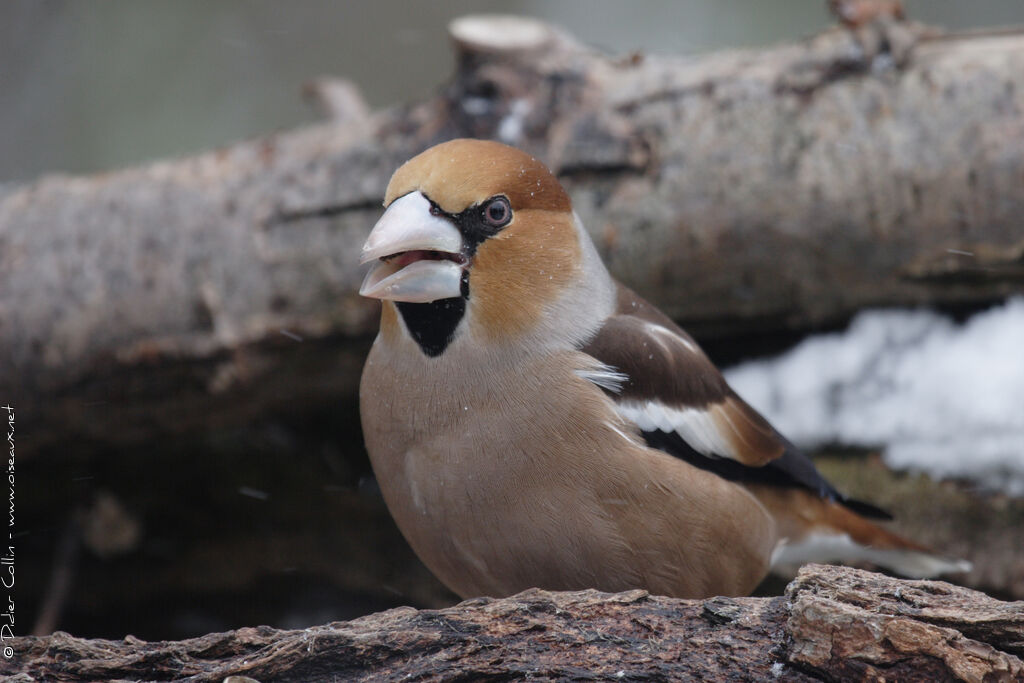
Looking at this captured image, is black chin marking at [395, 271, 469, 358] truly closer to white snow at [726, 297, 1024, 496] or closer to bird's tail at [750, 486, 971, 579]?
bird's tail at [750, 486, 971, 579]

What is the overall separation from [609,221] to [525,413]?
5.01 feet

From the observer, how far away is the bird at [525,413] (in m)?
2.40

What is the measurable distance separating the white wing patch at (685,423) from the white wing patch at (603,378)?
0.05 metres

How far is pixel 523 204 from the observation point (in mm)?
2574

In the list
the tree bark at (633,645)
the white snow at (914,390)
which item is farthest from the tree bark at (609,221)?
the tree bark at (633,645)

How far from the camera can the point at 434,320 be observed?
8.24 ft

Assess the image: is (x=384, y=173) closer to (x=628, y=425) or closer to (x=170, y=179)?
(x=170, y=179)

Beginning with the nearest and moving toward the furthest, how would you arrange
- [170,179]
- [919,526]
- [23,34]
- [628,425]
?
[628,425], [919,526], [170,179], [23,34]

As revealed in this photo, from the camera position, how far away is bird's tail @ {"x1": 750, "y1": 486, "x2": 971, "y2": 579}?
2.97m

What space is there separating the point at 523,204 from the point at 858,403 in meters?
1.99

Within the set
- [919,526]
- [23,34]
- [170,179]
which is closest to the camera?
[919,526]

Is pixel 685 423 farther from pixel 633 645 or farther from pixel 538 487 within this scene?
pixel 633 645

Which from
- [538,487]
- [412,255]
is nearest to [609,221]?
[412,255]

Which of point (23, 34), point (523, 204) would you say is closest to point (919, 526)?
point (523, 204)
